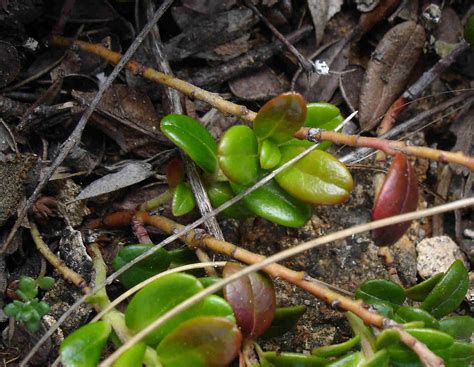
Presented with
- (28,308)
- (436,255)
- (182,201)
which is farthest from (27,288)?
(436,255)

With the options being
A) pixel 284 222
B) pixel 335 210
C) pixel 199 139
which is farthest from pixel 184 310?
pixel 335 210

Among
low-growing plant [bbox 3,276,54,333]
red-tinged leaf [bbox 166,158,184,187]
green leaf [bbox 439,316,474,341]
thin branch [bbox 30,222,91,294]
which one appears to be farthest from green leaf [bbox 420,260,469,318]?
low-growing plant [bbox 3,276,54,333]

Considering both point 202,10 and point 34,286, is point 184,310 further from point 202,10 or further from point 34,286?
point 202,10

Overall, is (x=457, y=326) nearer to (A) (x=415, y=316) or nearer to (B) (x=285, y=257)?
(A) (x=415, y=316)

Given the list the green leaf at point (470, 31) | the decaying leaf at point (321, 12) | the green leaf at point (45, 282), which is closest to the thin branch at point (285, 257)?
the green leaf at point (45, 282)

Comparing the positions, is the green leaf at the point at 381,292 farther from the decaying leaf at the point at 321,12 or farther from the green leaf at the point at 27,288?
the decaying leaf at the point at 321,12

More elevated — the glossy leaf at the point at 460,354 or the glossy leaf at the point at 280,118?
the glossy leaf at the point at 280,118
